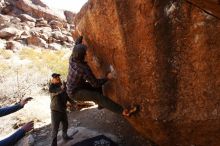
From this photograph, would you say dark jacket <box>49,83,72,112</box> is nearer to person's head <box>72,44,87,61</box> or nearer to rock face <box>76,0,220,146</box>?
person's head <box>72,44,87,61</box>

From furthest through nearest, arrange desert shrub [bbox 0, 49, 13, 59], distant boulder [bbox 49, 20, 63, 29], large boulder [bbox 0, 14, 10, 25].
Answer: distant boulder [bbox 49, 20, 63, 29] → large boulder [bbox 0, 14, 10, 25] → desert shrub [bbox 0, 49, 13, 59]

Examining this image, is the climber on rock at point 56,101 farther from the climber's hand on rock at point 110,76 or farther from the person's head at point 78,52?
the climber's hand on rock at point 110,76

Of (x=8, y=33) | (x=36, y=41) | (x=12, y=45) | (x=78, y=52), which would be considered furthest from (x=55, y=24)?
(x=78, y=52)

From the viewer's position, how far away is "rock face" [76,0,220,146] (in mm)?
4582

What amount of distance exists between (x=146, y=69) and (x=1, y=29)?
22.9 m

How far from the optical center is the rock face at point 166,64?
458 cm

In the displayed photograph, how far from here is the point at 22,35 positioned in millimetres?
25547

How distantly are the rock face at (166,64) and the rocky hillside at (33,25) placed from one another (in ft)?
61.7

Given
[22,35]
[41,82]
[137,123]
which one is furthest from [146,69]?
[22,35]

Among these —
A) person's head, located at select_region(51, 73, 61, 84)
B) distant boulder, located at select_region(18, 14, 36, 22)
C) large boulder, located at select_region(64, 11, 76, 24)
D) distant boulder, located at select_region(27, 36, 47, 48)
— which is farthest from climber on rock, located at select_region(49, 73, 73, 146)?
large boulder, located at select_region(64, 11, 76, 24)

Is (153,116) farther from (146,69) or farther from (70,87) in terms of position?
(70,87)

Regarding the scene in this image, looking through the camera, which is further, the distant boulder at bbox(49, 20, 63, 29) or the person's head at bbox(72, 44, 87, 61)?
the distant boulder at bbox(49, 20, 63, 29)

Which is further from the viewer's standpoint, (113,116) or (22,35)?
(22,35)

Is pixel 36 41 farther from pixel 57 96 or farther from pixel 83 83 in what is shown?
pixel 83 83
